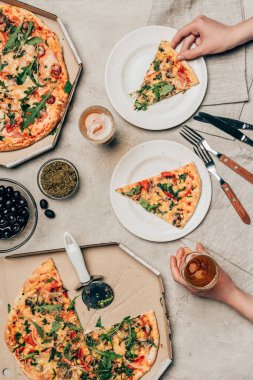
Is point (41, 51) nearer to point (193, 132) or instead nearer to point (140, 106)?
point (140, 106)

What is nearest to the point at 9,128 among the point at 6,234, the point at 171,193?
the point at 6,234

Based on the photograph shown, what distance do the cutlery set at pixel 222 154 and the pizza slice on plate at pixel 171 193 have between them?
0.34 feet

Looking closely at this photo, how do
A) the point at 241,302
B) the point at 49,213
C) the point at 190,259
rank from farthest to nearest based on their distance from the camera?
the point at 49,213 < the point at 241,302 < the point at 190,259

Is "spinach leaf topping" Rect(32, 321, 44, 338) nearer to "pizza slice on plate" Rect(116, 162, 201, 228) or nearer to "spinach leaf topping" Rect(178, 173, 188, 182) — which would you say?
"pizza slice on plate" Rect(116, 162, 201, 228)

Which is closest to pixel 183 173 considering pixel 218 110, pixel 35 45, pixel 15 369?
pixel 218 110

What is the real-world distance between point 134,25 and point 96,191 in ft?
3.31

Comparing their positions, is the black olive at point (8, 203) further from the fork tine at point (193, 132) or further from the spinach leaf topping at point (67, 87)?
A: the fork tine at point (193, 132)

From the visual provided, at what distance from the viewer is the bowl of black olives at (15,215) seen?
2.98m

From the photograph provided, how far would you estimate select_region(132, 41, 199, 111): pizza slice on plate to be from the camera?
10.0 feet

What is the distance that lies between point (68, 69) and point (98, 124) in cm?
39

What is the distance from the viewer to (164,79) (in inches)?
121

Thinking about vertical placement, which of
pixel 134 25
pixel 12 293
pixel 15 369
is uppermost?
pixel 134 25

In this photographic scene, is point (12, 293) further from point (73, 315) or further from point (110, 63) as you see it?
point (110, 63)

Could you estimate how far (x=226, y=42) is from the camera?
3031 mm
